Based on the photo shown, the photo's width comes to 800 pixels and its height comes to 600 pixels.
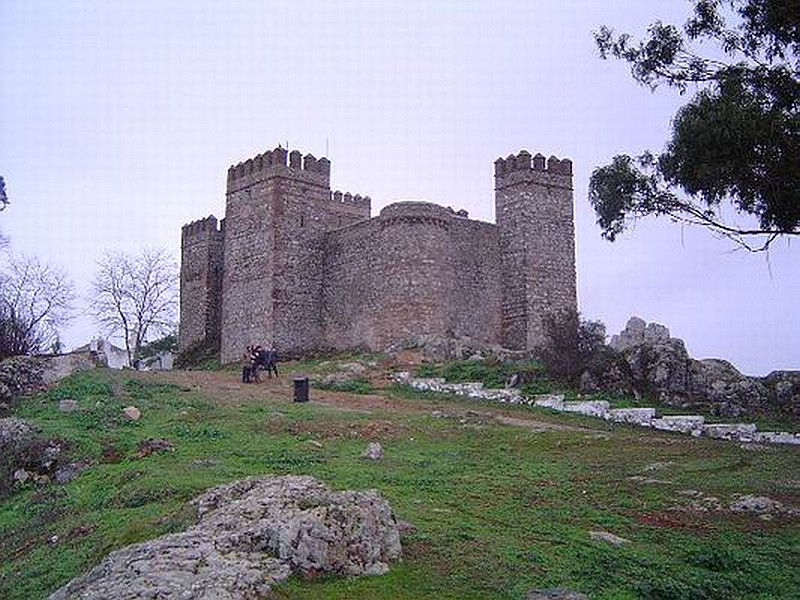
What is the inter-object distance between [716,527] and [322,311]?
25.8 m

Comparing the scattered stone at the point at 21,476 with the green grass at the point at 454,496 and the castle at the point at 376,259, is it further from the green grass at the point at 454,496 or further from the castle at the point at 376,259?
the castle at the point at 376,259

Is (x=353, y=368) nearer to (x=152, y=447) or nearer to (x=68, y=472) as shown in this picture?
(x=152, y=447)

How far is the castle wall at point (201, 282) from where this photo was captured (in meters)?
40.7

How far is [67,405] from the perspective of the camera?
19547mm

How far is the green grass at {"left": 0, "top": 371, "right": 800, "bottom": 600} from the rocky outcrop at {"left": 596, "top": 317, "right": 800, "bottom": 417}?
10.3ft

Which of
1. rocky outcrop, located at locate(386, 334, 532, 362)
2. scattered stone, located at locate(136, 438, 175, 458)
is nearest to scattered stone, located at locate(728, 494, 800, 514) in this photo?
scattered stone, located at locate(136, 438, 175, 458)

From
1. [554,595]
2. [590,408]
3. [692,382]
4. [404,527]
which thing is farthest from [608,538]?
[692,382]

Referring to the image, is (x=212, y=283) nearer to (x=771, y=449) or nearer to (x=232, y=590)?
(x=771, y=449)

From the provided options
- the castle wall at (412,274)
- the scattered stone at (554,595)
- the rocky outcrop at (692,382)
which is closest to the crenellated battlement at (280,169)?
the castle wall at (412,274)

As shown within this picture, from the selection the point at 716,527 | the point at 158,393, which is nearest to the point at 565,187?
the point at 158,393

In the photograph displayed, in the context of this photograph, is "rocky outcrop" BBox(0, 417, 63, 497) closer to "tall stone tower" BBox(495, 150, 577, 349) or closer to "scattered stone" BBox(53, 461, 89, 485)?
"scattered stone" BBox(53, 461, 89, 485)

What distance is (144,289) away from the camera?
1871 inches

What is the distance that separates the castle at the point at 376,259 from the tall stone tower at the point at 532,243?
4cm

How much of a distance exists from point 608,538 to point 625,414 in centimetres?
1160
